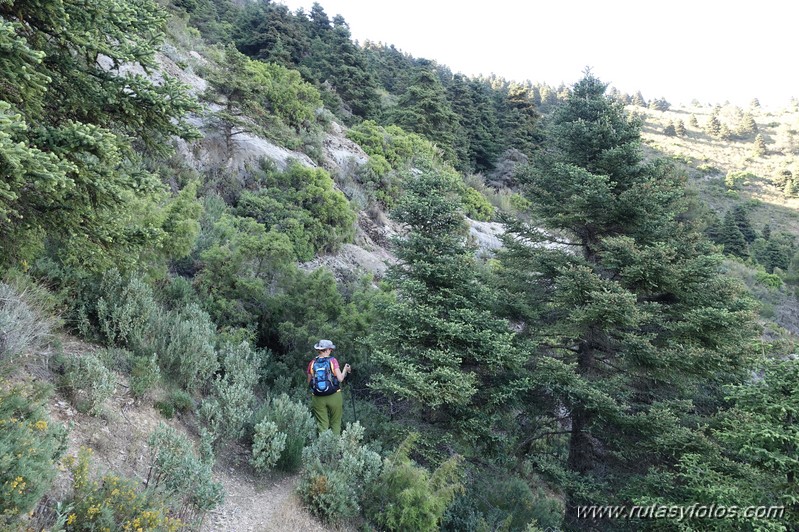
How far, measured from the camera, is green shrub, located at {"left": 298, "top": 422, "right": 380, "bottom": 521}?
5191 mm

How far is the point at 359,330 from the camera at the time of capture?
9008 mm

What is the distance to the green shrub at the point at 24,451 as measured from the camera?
2781 millimetres

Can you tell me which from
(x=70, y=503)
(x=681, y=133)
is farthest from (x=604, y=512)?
(x=681, y=133)

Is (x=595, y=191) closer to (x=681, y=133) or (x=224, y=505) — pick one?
(x=224, y=505)

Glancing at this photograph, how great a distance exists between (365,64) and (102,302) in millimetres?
27823

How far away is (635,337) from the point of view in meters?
7.23

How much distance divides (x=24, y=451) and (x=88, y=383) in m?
2.06

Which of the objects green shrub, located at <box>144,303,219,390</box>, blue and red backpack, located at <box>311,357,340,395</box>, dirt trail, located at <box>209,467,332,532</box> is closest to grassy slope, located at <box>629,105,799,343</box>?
blue and red backpack, located at <box>311,357,340,395</box>

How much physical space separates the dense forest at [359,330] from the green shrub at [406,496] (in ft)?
0.13

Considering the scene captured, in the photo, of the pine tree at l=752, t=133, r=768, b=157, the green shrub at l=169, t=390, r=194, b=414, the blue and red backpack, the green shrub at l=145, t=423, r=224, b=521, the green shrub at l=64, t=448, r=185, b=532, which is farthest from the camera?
the pine tree at l=752, t=133, r=768, b=157

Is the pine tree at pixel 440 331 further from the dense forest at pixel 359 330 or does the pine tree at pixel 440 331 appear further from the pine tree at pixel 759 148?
the pine tree at pixel 759 148

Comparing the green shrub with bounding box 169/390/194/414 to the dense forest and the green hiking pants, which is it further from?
the green hiking pants

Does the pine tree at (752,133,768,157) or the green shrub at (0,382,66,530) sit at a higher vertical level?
the pine tree at (752,133,768,157)

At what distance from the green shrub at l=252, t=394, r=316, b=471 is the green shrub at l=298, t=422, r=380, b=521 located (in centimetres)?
36
